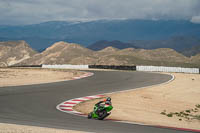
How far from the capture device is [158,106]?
65.2ft

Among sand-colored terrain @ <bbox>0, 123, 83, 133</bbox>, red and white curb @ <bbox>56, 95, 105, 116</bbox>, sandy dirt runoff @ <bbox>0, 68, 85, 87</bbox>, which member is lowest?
red and white curb @ <bbox>56, 95, 105, 116</bbox>

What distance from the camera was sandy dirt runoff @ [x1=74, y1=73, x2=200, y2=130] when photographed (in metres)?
15.8

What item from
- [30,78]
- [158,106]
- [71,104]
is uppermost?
[30,78]

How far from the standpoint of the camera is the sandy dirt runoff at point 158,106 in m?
15.8

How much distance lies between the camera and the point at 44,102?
63.1ft

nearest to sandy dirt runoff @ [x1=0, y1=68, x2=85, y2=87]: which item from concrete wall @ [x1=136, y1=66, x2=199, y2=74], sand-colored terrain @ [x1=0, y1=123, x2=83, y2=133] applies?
concrete wall @ [x1=136, y1=66, x2=199, y2=74]

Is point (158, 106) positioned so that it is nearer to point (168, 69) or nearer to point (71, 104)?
point (71, 104)

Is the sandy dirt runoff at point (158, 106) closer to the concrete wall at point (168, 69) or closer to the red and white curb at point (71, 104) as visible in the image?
the red and white curb at point (71, 104)

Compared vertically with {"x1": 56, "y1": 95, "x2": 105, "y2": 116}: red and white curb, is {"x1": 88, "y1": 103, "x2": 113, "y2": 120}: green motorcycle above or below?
above

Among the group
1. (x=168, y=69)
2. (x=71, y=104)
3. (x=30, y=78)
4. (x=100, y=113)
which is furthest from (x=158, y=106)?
(x=168, y=69)

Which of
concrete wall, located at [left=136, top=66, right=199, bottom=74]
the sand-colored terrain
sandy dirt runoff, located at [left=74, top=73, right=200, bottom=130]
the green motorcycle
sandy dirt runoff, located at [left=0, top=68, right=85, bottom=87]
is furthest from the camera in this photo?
concrete wall, located at [left=136, top=66, right=199, bottom=74]

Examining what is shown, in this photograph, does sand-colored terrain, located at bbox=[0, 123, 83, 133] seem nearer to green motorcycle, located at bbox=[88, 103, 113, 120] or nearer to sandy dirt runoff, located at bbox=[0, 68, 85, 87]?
green motorcycle, located at bbox=[88, 103, 113, 120]

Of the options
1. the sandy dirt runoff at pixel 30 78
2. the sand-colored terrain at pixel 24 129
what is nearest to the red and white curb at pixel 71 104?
the sand-colored terrain at pixel 24 129

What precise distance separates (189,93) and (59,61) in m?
156
